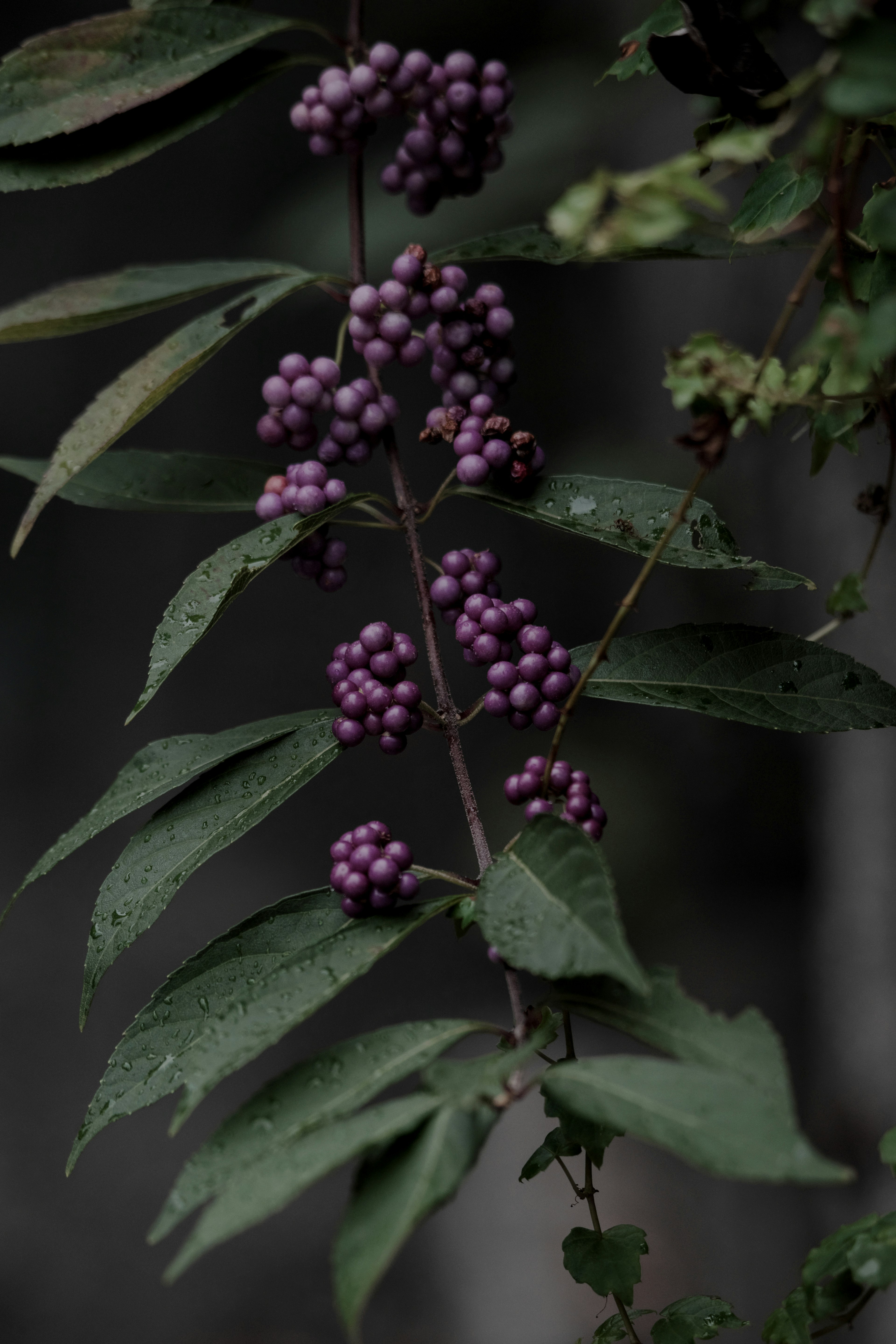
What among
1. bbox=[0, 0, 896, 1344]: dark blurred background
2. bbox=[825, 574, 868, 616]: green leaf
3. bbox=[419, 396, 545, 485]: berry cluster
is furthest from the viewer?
bbox=[0, 0, 896, 1344]: dark blurred background

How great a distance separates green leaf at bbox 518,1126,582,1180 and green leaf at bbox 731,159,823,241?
0.39 meters

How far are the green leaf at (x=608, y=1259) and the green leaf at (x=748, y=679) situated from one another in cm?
24

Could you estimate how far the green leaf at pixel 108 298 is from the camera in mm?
418

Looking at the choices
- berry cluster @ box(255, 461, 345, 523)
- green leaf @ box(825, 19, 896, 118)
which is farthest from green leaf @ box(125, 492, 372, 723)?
green leaf @ box(825, 19, 896, 118)

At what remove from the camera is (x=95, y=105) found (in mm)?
451

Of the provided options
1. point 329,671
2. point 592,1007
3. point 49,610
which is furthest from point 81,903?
point 592,1007

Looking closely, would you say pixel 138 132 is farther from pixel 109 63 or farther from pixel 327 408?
pixel 327 408

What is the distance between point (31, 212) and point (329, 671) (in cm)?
94

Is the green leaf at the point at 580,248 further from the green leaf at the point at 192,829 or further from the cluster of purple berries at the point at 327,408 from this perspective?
the green leaf at the point at 192,829

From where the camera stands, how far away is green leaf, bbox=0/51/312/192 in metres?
0.46

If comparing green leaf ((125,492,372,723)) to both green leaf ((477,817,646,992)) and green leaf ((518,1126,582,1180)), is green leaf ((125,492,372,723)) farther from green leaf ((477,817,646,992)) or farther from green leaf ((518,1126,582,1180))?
green leaf ((518,1126,582,1180))

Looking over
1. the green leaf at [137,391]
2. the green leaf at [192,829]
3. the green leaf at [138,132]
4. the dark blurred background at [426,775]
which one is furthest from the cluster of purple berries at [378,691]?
the dark blurred background at [426,775]

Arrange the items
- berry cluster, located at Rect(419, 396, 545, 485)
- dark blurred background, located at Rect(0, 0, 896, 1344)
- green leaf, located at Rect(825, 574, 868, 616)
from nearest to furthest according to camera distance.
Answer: green leaf, located at Rect(825, 574, 868, 616) < berry cluster, located at Rect(419, 396, 545, 485) < dark blurred background, located at Rect(0, 0, 896, 1344)

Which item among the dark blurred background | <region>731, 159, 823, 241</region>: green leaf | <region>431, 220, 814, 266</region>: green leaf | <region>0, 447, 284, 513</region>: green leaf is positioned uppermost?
<region>731, 159, 823, 241</region>: green leaf
